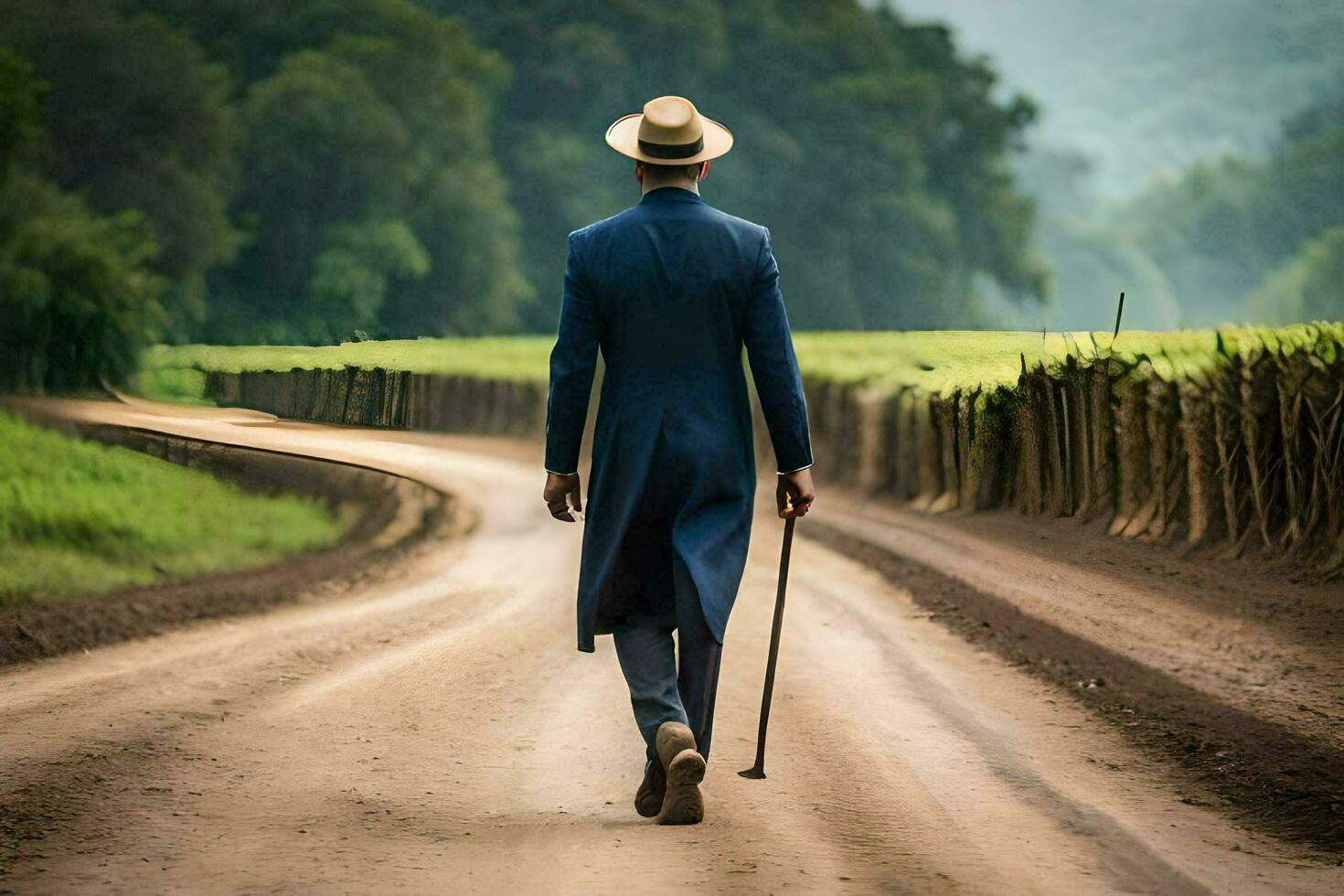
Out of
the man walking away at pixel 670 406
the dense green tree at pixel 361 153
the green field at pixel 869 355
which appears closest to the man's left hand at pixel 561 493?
the man walking away at pixel 670 406

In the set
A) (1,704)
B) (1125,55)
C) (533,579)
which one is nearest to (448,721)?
(1,704)

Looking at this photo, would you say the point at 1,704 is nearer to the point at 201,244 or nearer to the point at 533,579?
the point at 533,579

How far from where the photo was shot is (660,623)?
4.42 m

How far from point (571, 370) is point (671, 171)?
65 centimetres

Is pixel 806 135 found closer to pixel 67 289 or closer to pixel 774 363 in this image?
pixel 67 289

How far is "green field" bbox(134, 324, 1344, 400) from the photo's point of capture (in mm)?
6441

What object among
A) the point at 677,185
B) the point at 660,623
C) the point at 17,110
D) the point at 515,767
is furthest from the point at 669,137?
the point at 17,110

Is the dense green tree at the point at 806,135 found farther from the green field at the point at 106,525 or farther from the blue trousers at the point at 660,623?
the blue trousers at the point at 660,623

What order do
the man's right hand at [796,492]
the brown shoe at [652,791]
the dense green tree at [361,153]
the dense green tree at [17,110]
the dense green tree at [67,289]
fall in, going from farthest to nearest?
the dense green tree at [17,110] < the dense green tree at [361,153] < the dense green tree at [67,289] < the man's right hand at [796,492] < the brown shoe at [652,791]

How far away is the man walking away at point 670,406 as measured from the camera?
4.26 meters

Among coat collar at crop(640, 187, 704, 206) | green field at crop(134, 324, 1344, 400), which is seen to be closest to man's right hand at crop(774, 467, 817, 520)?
coat collar at crop(640, 187, 704, 206)

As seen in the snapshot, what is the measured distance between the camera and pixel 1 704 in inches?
237

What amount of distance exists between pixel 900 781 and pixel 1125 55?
5.59 m

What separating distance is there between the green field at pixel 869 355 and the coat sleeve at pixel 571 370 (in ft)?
9.96
